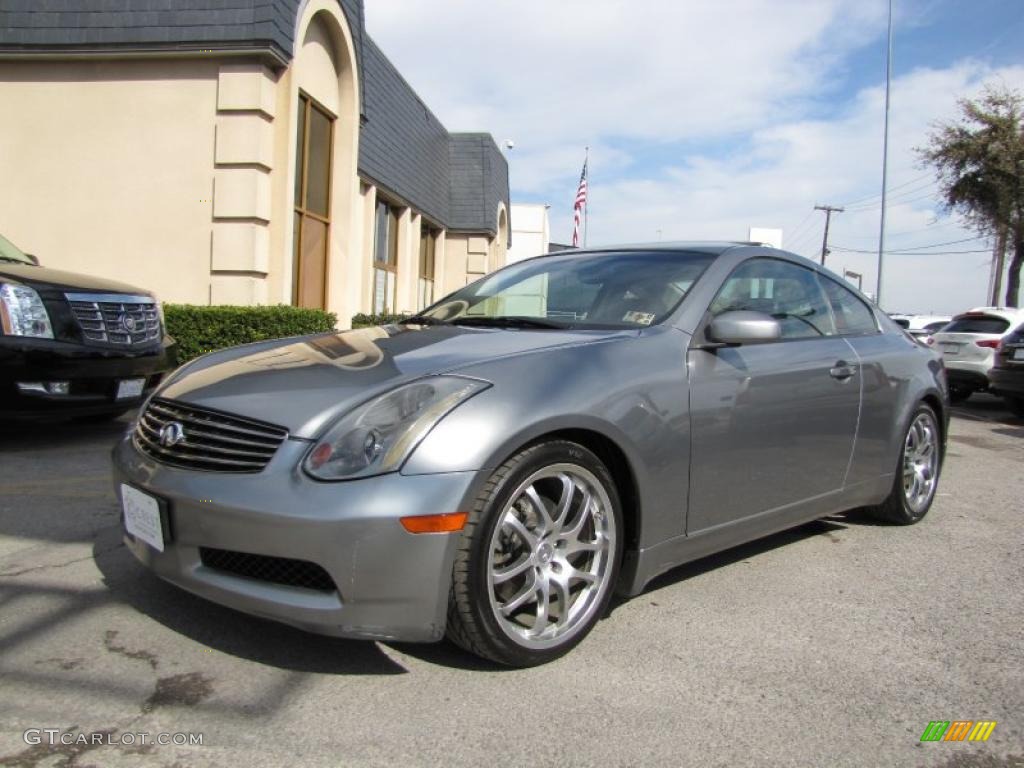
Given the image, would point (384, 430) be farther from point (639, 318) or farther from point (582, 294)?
point (582, 294)

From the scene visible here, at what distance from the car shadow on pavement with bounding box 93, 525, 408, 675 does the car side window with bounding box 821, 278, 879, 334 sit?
2.86m

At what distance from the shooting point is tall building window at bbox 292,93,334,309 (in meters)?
11.4

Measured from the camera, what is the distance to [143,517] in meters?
2.62

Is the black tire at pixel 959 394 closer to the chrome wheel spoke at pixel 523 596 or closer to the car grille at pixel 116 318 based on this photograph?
the car grille at pixel 116 318

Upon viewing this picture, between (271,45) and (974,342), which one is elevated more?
(271,45)

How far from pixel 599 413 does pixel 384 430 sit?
738 mm

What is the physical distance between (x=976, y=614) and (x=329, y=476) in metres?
2.66

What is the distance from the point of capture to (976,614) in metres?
3.25

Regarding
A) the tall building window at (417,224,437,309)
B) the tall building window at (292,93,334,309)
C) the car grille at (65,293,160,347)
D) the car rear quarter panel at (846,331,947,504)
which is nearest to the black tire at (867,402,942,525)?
the car rear quarter panel at (846,331,947,504)

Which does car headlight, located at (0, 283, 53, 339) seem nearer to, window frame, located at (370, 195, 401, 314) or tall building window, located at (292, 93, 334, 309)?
tall building window, located at (292, 93, 334, 309)

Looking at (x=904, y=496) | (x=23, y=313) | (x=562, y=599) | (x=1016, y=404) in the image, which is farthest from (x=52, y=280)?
(x=1016, y=404)

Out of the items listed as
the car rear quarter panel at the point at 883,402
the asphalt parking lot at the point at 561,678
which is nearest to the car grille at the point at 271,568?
the asphalt parking lot at the point at 561,678

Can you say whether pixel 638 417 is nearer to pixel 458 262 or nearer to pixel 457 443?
pixel 457 443

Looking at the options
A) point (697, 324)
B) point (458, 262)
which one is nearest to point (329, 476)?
point (697, 324)
